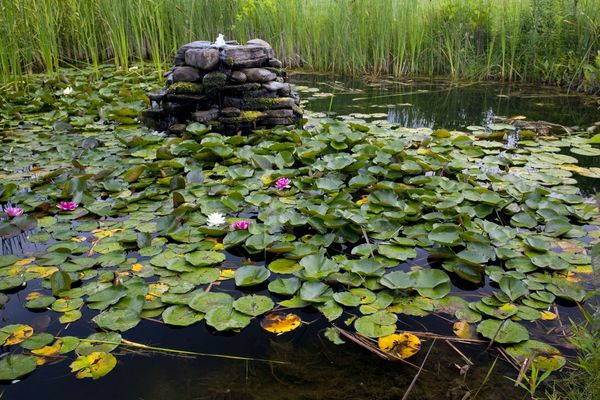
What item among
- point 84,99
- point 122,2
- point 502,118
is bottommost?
point 502,118

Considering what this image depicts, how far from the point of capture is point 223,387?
1393 millimetres

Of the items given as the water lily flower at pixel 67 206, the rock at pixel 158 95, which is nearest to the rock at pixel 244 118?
the rock at pixel 158 95

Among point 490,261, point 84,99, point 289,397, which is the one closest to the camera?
point 289,397

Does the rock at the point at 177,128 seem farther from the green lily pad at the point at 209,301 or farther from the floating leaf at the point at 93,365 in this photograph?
the floating leaf at the point at 93,365

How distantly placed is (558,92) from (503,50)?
77 cm

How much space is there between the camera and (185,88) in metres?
3.79

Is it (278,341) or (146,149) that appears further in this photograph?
(146,149)

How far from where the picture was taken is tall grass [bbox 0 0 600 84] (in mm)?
5227

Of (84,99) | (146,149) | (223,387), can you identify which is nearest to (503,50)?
(146,149)

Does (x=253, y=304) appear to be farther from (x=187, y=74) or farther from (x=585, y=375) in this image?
(x=187, y=74)

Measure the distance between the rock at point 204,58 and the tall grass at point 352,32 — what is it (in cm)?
170

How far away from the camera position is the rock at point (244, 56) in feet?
12.3

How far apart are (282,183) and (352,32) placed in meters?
4.22

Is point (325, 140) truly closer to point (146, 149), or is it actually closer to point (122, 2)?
point (146, 149)
